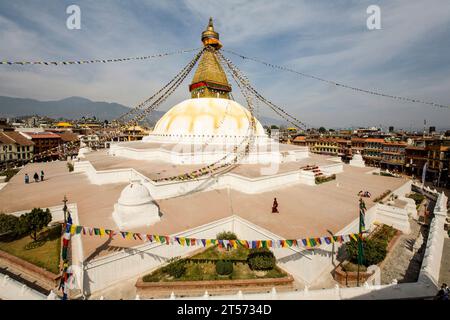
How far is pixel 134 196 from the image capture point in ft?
29.7

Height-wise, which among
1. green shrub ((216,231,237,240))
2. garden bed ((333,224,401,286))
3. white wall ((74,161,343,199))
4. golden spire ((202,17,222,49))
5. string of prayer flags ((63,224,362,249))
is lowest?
garden bed ((333,224,401,286))

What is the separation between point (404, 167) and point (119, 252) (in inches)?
1544

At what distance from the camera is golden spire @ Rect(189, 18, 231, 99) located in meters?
22.0

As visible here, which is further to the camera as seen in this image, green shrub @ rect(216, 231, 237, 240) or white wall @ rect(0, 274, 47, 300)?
green shrub @ rect(216, 231, 237, 240)

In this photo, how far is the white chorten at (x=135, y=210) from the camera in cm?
879

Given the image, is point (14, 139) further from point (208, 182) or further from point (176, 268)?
point (176, 268)

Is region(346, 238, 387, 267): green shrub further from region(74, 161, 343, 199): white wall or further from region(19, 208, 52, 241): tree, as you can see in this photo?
region(19, 208, 52, 241): tree

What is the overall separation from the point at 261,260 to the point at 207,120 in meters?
13.8

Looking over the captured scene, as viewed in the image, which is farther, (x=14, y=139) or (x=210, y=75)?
(x=14, y=139)

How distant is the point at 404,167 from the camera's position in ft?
109

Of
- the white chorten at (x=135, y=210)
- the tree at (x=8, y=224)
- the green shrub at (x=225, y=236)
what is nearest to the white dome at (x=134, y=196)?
the white chorten at (x=135, y=210)

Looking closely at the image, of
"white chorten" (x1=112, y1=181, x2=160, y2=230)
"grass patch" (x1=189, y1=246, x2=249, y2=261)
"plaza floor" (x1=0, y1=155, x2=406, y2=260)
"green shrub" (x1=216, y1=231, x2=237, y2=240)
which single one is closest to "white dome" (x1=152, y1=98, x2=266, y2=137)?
"plaza floor" (x1=0, y1=155, x2=406, y2=260)

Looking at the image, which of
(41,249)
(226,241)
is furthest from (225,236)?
(41,249)

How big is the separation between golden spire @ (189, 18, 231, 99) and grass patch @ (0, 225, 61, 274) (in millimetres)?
16733
